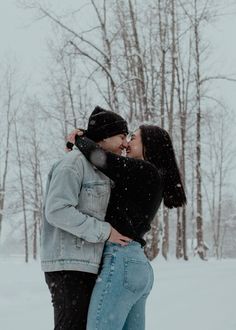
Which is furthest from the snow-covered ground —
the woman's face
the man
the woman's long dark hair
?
the man

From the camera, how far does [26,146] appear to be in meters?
30.8

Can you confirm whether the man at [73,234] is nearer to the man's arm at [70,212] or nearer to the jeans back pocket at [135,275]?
the man's arm at [70,212]

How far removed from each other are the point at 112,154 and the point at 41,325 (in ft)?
11.6

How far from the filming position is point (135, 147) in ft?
9.70

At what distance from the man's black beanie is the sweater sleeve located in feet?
0.41

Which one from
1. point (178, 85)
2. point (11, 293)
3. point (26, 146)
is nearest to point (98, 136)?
point (11, 293)

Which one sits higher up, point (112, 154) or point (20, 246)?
point (112, 154)

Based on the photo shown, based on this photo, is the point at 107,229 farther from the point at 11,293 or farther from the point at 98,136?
the point at 11,293

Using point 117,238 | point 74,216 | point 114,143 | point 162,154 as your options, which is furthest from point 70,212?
point 162,154

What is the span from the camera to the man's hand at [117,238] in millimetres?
2607

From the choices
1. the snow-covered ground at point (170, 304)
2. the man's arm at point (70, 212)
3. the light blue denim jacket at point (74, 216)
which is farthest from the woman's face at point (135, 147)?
the snow-covered ground at point (170, 304)

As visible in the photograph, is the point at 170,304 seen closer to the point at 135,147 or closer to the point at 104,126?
the point at 135,147

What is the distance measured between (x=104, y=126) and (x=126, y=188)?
0.38 m

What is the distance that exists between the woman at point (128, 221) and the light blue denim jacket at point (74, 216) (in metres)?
0.06
